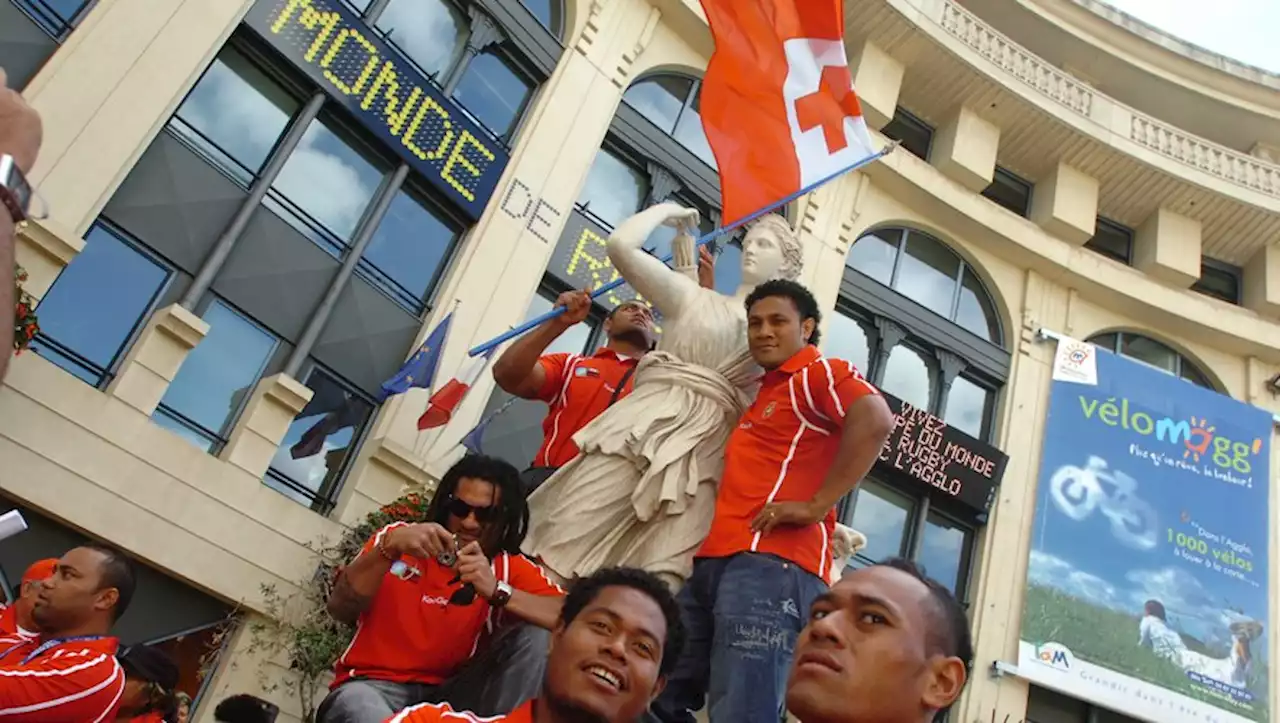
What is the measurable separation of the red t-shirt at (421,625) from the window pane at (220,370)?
7052 mm

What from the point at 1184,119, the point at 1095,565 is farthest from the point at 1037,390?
the point at 1184,119

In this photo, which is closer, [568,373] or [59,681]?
[59,681]

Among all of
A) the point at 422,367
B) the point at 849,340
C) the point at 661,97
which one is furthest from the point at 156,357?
the point at 849,340

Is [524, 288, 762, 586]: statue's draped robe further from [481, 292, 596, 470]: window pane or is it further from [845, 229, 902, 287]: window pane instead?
[845, 229, 902, 287]: window pane

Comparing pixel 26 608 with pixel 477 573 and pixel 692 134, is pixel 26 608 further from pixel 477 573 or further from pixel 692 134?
pixel 692 134

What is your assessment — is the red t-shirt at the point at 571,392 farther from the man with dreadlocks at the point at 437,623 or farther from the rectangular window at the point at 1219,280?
the rectangular window at the point at 1219,280

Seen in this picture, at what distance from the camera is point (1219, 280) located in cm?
1875

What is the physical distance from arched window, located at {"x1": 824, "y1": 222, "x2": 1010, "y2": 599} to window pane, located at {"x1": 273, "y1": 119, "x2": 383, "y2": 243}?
792 centimetres

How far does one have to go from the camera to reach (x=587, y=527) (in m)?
3.30

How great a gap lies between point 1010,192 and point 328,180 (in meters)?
13.4

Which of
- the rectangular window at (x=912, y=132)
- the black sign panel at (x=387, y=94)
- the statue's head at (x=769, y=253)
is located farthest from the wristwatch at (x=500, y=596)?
the rectangular window at (x=912, y=132)

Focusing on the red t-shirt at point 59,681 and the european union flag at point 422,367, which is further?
the european union flag at point 422,367

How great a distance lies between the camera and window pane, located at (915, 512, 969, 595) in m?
14.7

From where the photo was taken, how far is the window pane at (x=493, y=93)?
39.0 ft
